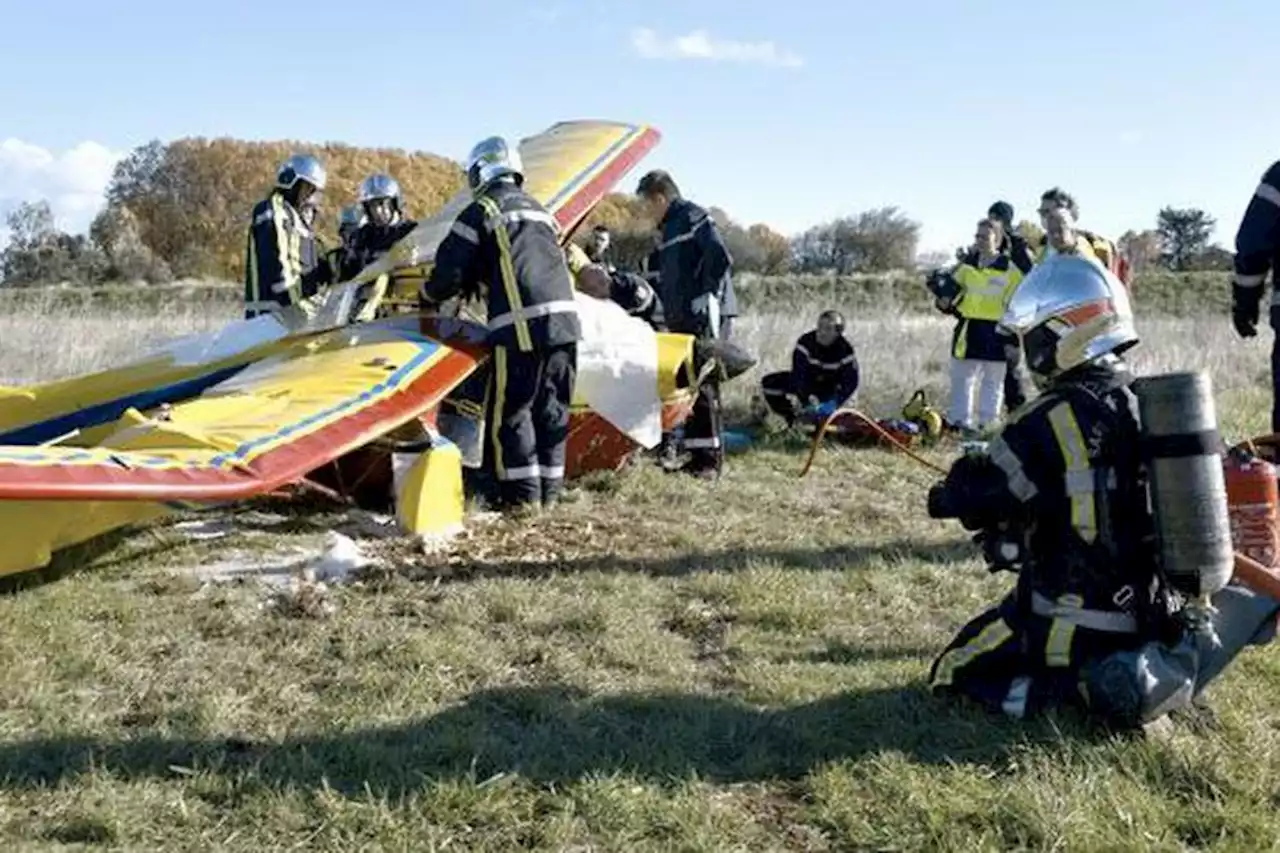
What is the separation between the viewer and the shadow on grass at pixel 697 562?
225 inches

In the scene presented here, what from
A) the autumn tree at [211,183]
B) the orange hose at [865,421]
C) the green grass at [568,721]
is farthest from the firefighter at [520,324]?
the autumn tree at [211,183]

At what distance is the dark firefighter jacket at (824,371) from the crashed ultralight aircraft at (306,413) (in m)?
2.45

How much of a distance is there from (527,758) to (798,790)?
0.77 meters

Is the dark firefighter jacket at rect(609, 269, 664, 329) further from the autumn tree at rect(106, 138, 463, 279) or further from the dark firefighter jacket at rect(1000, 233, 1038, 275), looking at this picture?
the autumn tree at rect(106, 138, 463, 279)

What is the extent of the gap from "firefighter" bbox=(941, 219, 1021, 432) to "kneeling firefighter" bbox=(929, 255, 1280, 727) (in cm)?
652

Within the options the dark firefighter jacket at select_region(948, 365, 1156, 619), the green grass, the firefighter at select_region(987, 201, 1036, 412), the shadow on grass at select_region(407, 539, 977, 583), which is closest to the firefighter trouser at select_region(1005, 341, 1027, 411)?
the firefighter at select_region(987, 201, 1036, 412)

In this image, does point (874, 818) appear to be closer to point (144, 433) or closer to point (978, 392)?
point (144, 433)

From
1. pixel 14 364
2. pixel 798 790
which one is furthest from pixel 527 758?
pixel 14 364

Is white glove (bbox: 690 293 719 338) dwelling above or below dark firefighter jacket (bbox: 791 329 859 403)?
above

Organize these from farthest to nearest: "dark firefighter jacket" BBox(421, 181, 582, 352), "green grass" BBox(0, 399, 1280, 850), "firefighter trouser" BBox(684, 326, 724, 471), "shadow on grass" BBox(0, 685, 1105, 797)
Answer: "firefighter trouser" BBox(684, 326, 724, 471)
"dark firefighter jacket" BBox(421, 181, 582, 352)
"shadow on grass" BBox(0, 685, 1105, 797)
"green grass" BBox(0, 399, 1280, 850)

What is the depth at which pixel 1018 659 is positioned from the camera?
3916mm

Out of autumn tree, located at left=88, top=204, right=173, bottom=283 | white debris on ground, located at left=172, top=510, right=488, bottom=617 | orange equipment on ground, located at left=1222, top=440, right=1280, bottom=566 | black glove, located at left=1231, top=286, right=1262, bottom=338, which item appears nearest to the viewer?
orange equipment on ground, located at left=1222, top=440, right=1280, bottom=566

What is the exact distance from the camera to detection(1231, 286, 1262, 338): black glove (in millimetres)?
6582

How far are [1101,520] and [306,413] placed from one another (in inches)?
136
